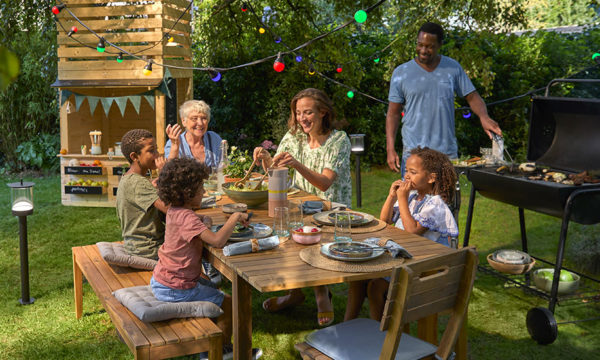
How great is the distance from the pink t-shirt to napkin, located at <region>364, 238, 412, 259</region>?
808 millimetres

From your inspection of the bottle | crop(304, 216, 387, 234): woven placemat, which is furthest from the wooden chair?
the bottle

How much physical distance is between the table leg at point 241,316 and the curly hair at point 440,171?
1253mm

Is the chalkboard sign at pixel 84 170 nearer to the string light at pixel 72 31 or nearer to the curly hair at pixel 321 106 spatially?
the string light at pixel 72 31

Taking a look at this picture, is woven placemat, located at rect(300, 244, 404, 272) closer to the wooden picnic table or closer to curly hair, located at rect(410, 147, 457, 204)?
the wooden picnic table

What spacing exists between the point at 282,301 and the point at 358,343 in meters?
1.71

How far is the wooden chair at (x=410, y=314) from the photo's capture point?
2.02 metres

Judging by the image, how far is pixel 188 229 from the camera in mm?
2711

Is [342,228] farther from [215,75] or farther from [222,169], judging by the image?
[215,75]

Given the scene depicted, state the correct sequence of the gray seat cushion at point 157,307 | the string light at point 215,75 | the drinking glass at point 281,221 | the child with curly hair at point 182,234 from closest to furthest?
1. the gray seat cushion at point 157,307
2. the child with curly hair at point 182,234
3. the drinking glass at point 281,221
4. the string light at point 215,75

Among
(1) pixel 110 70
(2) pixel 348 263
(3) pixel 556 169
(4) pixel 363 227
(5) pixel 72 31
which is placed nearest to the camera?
(2) pixel 348 263

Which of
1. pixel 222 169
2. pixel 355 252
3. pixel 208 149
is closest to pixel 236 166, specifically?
pixel 222 169

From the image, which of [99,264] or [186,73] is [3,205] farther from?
[99,264]

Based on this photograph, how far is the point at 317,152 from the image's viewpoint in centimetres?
416

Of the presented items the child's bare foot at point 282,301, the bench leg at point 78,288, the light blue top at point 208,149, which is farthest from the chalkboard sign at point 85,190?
the child's bare foot at point 282,301
